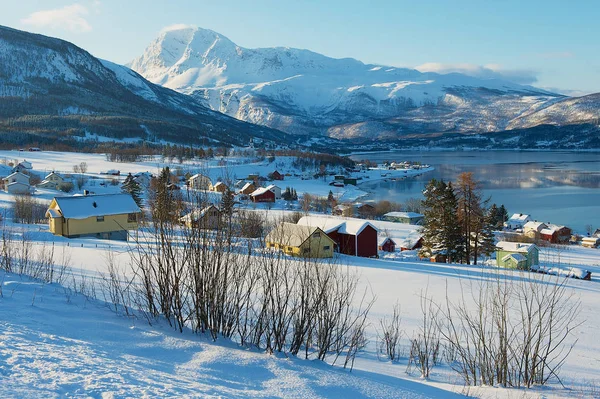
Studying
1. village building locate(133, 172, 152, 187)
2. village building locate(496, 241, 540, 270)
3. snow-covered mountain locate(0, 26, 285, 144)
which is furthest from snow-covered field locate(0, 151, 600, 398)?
snow-covered mountain locate(0, 26, 285, 144)

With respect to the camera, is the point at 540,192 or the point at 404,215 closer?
the point at 404,215

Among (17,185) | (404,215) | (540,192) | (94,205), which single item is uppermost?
(17,185)

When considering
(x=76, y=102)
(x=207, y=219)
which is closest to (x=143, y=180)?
(x=207, y=219)

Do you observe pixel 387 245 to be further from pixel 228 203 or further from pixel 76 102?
pixel 76 102

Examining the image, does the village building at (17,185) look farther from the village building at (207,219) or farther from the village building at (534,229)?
the village building at (207,219)

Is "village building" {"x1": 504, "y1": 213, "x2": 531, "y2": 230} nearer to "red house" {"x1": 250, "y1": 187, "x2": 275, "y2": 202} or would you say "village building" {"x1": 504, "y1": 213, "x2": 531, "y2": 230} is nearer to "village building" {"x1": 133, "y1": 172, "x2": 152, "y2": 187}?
"red house" {"x1": 250, "y1": 187, "x2": 275, "y2": 202}

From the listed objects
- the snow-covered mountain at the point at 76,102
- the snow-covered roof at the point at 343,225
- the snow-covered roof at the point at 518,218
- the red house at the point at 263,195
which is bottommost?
the snow-covered roof at the point at 518,218

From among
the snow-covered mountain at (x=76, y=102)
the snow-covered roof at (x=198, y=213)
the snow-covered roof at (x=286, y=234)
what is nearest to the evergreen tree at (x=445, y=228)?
the snow-covered roof at (x=286, y=234)
